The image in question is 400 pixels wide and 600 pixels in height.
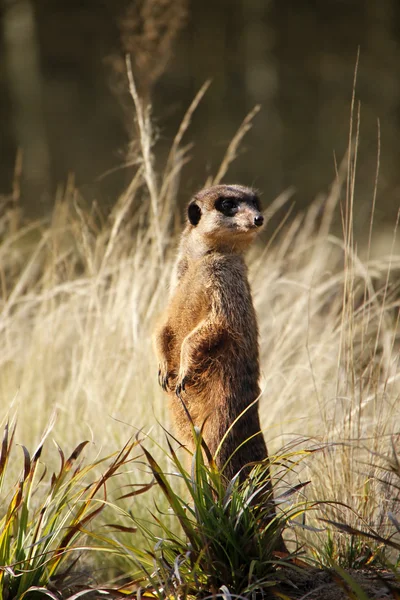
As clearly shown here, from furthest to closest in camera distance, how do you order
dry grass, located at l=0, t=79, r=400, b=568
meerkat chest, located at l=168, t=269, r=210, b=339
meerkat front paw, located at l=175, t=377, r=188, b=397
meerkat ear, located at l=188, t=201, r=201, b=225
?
dry grass, located at l=0, t=79, r=400, b=568
meerkat ear, located at l=188, t=201, r=201, b=225
meerkat chest, located at l=168, t=269, r=210, b=339
meerkat front paw, located at l=175, t=377, r=188, b=397

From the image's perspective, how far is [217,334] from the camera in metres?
2.39

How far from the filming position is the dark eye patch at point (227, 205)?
2492 millimetres

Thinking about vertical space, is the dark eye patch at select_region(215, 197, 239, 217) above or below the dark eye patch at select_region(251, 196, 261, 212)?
below

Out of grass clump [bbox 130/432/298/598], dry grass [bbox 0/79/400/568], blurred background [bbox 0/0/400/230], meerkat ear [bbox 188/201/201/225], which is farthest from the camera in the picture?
blurred background [bbox 0/0/400/230]

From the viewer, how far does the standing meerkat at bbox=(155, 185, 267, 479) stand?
238cm

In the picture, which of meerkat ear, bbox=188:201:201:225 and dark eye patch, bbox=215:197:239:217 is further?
meerkat ear, bbox=188:201:201:225

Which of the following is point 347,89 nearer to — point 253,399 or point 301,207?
point 301,207

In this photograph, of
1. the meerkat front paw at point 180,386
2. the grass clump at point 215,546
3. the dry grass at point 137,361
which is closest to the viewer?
the grass clump at point 215,546

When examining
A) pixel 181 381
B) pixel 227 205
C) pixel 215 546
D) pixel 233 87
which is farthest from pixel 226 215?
pixel 233 87

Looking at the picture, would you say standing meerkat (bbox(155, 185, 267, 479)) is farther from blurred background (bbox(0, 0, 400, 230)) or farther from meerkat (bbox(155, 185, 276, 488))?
blurred background (bbox(0, 0, 400, 230))

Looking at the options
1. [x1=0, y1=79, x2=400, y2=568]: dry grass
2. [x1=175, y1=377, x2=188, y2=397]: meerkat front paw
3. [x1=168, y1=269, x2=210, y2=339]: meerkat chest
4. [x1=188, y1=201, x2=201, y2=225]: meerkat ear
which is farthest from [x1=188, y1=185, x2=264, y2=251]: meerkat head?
[x1=175, y1=377, x2=188, y2=397]: meerkat front paw

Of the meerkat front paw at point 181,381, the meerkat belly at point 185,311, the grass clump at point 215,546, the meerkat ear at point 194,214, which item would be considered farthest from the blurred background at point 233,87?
the grass clump at point 215,546

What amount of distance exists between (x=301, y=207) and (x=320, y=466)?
357 inches

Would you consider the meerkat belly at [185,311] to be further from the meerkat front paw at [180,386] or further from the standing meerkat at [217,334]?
the meerkat front paw at [180,386]
